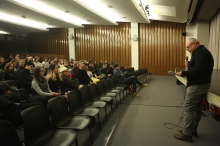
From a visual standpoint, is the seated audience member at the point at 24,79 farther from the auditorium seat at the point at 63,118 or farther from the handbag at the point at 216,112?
the handbag at the point at 216,112

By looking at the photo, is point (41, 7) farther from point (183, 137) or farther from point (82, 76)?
point (183, 137)

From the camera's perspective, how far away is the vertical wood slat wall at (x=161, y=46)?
1112 cm

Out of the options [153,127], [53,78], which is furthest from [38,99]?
[153,127]

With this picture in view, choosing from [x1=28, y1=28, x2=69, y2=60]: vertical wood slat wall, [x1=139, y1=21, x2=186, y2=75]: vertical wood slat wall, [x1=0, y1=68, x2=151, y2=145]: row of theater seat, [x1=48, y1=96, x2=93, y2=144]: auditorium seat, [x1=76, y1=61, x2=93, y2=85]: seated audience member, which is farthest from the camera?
[x1=28, y1=28, x2=69, y2=60]: vertical wood slat wall

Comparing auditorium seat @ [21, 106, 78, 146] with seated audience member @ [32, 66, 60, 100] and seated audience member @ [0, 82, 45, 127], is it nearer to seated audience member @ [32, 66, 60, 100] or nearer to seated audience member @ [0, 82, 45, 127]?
seated audience member @ [0, 82, 45, 127]

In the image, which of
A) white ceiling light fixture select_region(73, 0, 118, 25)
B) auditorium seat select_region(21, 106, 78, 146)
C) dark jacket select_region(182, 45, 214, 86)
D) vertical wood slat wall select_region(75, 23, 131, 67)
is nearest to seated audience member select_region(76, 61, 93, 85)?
auditorium seat select_region(21, 106, 78, 146)

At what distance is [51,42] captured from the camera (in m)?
13.9

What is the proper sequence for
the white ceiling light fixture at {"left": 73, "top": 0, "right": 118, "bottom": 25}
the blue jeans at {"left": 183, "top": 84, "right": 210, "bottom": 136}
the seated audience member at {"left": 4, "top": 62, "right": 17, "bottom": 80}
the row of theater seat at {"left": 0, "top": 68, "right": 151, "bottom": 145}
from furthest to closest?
the white ceiling light fixture at {"left": 73, "top": 0, "right": 118, "bottom": 25} < the seated audience member at {"left": 4, "top": 62, "right": 17, "bottom": 80} < the blue jeans at {"left": 183, "top": 84, "right": 210, "bottom": 136} < the row of theater seat at {"left": 0, "top": 68, "right": 151, "bottom": 145}

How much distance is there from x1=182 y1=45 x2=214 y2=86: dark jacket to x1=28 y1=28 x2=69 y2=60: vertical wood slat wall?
1181 cm

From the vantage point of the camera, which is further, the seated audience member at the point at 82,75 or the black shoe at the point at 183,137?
the seated audience member at the point at 82,75

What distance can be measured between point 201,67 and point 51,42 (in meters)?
13.0

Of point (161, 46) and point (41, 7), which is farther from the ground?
point (41, 7)

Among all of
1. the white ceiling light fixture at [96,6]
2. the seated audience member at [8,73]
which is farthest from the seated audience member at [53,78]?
the white ceiling light fixture at [96,6]

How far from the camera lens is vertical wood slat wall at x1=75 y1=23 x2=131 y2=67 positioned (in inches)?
473
